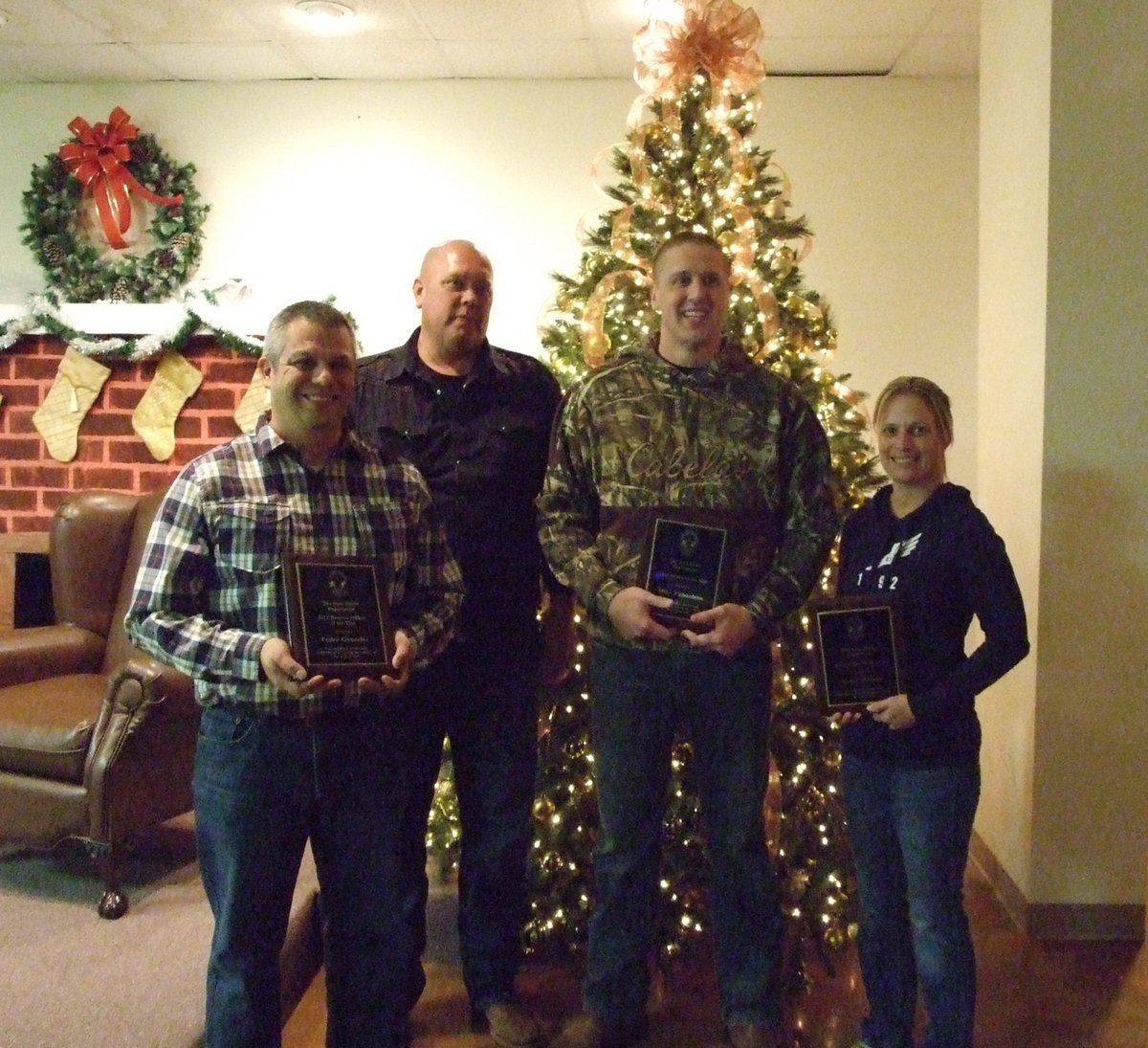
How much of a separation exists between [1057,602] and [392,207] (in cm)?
317

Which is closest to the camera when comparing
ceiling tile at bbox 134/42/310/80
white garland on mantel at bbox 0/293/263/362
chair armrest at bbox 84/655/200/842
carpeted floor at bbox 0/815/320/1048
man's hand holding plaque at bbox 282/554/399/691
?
man's hand holding plaque at bbox 282/554/399/691

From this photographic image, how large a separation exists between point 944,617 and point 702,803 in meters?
0.59

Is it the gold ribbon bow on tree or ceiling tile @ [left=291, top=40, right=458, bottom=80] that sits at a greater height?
ceiling tile @ [left=291, top=40, right=458, bottom=80]

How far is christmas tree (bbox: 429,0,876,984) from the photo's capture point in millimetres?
2574

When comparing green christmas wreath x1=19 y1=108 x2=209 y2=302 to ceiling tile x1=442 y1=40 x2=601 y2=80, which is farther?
green christmas wreath x1=19 y1=108 x2=209 y2=302

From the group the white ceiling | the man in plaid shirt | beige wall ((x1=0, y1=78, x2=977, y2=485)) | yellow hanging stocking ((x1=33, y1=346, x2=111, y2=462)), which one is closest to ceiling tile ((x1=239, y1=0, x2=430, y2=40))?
the white ceiling

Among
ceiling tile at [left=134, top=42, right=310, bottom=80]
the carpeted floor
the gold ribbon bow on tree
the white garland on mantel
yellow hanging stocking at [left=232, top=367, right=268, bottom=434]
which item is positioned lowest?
the carpeted floor

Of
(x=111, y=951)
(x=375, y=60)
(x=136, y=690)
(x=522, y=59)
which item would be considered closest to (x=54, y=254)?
(x=375, y=60)

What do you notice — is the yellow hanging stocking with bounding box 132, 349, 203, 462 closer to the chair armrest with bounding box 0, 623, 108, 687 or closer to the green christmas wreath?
the green christmas wreath

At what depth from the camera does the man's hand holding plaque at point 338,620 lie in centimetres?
156

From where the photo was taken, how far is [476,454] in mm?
2135

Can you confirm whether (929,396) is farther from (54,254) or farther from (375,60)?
(54,254)

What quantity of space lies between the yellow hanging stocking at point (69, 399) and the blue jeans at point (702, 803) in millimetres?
3357

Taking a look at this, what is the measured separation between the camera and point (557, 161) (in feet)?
14.9
